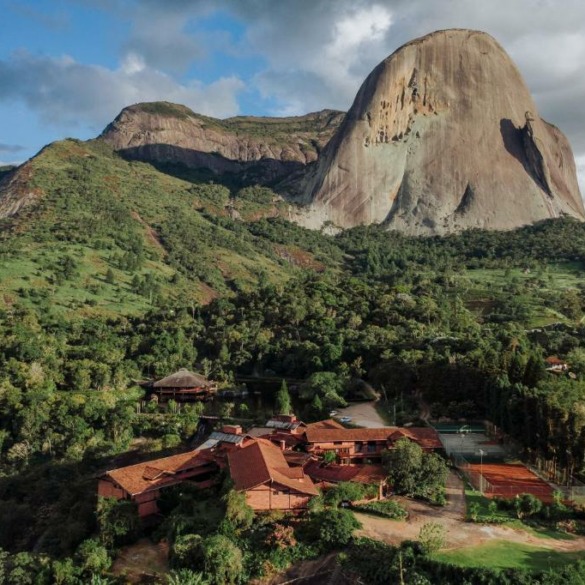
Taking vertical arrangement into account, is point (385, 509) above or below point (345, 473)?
below

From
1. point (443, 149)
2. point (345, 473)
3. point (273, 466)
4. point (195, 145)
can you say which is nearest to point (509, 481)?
point (345, 473)

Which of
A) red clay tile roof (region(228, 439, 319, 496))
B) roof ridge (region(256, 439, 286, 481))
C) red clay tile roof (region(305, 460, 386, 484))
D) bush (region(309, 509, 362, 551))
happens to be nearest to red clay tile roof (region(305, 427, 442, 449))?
roof ridge (region(256, 439, 286, 481))

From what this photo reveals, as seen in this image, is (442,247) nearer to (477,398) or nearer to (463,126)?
(463,126)

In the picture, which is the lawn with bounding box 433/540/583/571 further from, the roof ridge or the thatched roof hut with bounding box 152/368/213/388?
the thatched roof hut with bounding box 152/368/213/388

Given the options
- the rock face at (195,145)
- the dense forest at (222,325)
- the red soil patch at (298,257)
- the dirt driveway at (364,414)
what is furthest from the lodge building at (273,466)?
the rock face at (195,145)

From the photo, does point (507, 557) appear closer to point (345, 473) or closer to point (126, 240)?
point (345, 473)

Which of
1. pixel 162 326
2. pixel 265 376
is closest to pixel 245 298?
pixel 162 326
